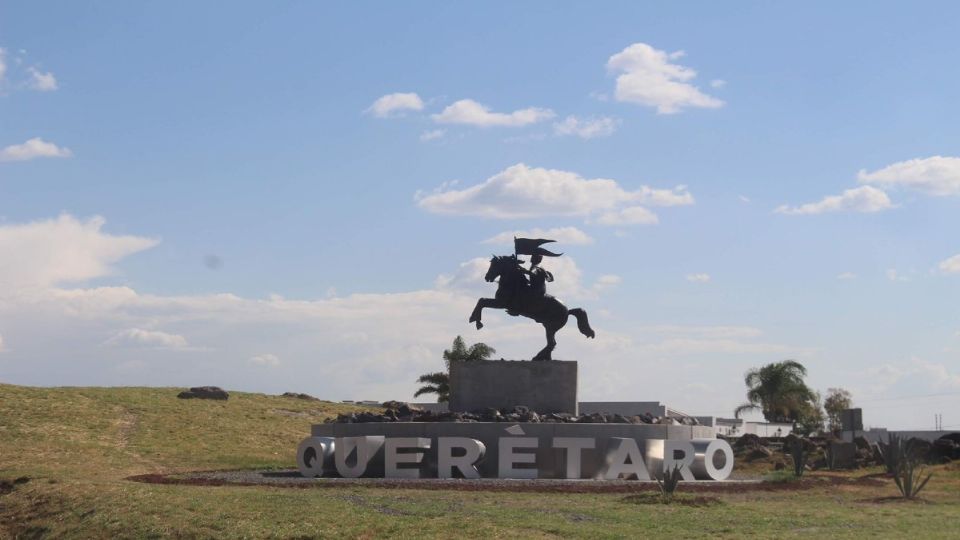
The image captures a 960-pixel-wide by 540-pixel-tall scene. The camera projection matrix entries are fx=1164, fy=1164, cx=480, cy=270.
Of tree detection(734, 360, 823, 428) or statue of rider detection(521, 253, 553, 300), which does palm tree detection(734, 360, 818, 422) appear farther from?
statue of rider detection(521, 253, 553, 300)

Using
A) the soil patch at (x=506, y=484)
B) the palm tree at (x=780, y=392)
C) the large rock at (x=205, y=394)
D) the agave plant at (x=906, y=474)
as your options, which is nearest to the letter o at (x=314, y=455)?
the soil patch at (x=506, y=484)

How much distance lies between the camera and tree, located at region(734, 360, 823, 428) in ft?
254

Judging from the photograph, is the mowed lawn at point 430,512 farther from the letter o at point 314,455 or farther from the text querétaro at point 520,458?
the letter o at point 314,455

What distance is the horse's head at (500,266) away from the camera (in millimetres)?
34469

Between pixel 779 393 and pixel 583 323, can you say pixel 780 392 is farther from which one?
pixel 583 323

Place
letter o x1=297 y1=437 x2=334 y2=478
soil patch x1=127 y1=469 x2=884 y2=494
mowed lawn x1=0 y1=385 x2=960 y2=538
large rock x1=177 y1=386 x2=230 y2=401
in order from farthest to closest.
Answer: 1. large rock x1=177 y1=386 x2=230 y2=401
2. letter o x1=297 y1=437 x2=334 y2=478
3. soil patch x1=127 y1=469 x2=884 y2=494
4. mowed lawn x1=0 y1=385 x2=960 y2=538

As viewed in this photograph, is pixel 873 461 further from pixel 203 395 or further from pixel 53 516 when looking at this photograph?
pixel 203 395

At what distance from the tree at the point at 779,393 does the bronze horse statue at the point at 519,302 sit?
152 ft

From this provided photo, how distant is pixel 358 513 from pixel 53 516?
7193mm

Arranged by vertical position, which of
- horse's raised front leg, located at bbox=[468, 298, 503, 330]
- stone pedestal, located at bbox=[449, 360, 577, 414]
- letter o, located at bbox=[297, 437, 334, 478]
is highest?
horse's raised front leg, located at bbox=[468, 298, 503, 330]

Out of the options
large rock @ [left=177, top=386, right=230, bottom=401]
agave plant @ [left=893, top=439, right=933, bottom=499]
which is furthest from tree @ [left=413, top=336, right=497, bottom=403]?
agave plant @ [left=893, top=439, right=933, bottom=499]

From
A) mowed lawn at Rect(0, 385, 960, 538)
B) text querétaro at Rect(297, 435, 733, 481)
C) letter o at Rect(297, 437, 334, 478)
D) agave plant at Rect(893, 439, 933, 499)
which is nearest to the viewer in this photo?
mowed lawn at Rect(0, 385, 960, 538)

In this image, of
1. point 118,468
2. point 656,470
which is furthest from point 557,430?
point 118,468

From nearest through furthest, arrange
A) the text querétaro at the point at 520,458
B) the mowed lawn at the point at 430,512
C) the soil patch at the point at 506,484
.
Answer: the mowed lawn at the point at 430,512 < the soil patch at the point at 506,484 < the text querétaro at the point at 520,458
